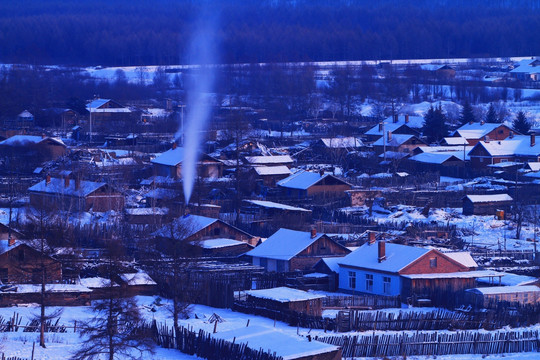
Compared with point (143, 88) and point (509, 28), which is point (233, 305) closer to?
point (143, 88)

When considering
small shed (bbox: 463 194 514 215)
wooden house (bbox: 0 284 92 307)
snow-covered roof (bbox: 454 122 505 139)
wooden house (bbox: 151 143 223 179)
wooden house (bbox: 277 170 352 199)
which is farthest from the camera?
snow-covered roof (bbox: 454 122 505 139)

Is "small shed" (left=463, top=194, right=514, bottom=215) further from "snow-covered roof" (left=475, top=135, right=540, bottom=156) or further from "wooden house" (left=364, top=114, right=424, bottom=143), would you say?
"wooden house" (left=364, top=114, right=424, bottom=143)

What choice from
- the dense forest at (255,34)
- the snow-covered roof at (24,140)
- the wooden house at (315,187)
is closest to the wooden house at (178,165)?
the wooden house at (315,187)

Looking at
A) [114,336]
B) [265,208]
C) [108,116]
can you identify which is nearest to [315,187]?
[265,208]

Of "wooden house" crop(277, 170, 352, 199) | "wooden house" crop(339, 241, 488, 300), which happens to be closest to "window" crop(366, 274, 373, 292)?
"wooden house" crop(339, 241, 488, 300)

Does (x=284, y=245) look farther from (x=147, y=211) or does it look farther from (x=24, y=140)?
(x=24, y=140)

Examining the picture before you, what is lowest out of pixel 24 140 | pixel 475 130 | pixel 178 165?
pixel 178 165
